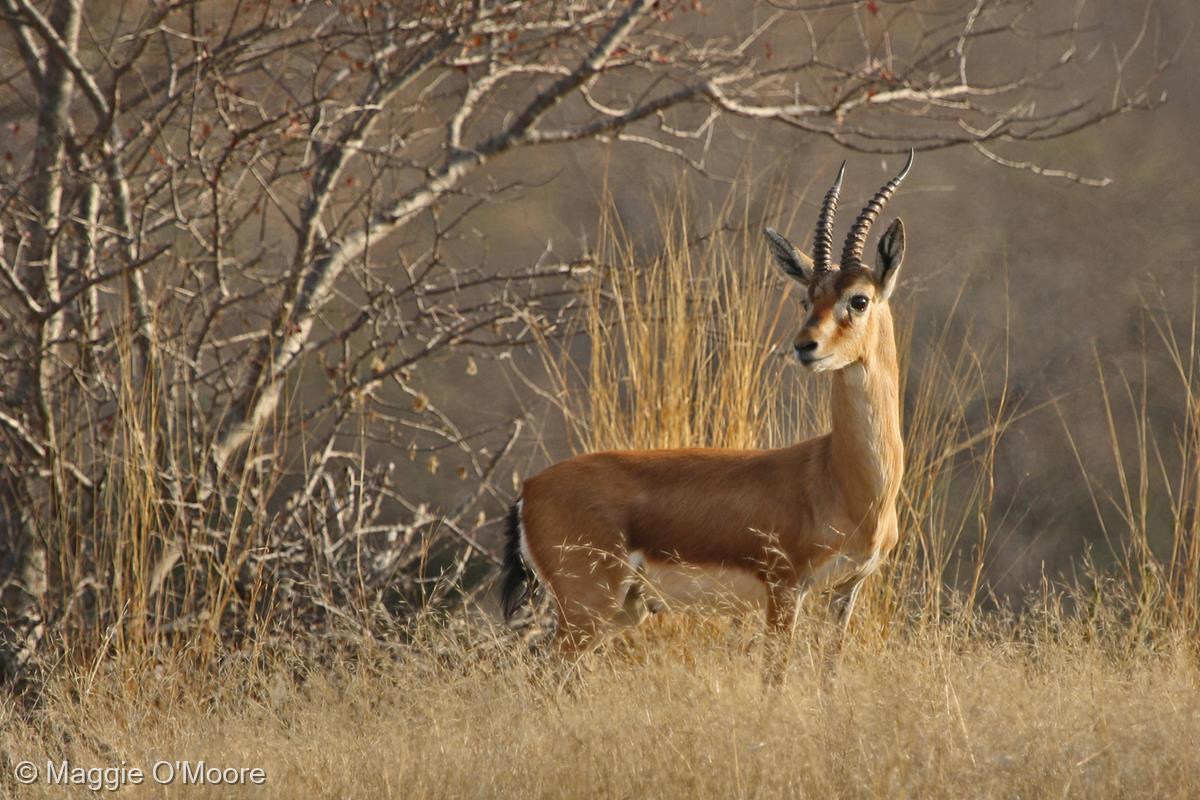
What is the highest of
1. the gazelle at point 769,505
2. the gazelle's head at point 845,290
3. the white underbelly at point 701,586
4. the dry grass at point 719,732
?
the gazelle's head at point 845,290

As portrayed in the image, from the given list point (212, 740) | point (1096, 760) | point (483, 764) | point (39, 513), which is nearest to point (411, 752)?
point (483, 764)

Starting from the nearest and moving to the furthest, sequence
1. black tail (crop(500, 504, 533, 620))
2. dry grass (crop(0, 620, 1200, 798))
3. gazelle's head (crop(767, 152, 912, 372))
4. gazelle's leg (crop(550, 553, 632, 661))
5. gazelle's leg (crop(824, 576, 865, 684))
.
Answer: dry grass (crop(0, 620, 1200, 798)), gazelle's head (crop(767, 152, 912, 372)), gazelle's leg (crop(824, 576, 865, 684)), gazelle's leg (crop(550, 553, 632, 661)), black tail (crop(500, 504, 533, 620))

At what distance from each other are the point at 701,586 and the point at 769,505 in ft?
1.09

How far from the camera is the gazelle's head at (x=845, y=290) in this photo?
399 cm

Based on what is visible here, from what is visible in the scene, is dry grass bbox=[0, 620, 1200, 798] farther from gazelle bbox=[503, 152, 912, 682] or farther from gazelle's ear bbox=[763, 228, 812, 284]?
gazelle's ear bbox=[763, 228, 812, 284]

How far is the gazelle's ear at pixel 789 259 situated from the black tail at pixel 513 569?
3.70 ft

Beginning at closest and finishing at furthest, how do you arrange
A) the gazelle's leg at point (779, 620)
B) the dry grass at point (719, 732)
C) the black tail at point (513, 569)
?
1. the dry grass at point (719, 732)
2. the gazelle's leg at point (779, 620)
3. the black tail at point (513, 569)

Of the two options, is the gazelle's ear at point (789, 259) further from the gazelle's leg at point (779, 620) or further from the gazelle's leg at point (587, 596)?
the gazelle's leg at point (587, 596)

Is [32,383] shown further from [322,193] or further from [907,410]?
[907,410]

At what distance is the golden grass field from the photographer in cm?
337

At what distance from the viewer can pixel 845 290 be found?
13.4ft

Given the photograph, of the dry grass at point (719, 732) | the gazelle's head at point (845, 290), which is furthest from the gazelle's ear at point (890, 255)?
the dry grass at point (719, 732)

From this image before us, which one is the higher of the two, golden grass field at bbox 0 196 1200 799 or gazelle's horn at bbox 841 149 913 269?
gazelle's horn at bbox 841 149 913 269

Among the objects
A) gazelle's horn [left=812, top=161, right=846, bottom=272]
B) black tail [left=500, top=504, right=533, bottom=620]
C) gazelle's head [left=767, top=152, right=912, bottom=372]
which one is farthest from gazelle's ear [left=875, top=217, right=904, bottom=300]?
black tail [left=500, top=504, right=533, bottom=620]
